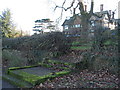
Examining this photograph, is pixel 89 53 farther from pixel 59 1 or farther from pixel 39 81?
pixel 59 1

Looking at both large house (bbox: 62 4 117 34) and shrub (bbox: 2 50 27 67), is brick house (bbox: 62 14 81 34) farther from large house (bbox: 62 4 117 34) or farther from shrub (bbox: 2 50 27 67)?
shrub (bbox: 2 50 27 67)

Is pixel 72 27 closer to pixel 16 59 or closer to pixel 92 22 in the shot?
pixel 92 22

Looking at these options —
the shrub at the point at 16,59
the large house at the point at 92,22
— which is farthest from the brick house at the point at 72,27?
the shrub at the point at 16,59

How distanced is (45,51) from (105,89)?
5268 millimetres

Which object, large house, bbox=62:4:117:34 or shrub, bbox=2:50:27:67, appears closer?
shrub, bbox=2:50:27:67

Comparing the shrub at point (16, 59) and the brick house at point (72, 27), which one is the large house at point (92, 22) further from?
the shrub at point (16, 59)

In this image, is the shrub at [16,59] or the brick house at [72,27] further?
the brick house at [72,27]

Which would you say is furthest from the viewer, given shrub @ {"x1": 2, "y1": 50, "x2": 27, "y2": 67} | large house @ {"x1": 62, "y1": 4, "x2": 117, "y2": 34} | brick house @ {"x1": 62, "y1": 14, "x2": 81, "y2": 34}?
brick house @ {"x1": 62, "y1": 14, "x2": 81, "y2": 34}

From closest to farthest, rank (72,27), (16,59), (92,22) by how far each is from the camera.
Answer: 1. (16,59)
2. (72,27)
3. (92,22)

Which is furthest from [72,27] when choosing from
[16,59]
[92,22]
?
[16,59]

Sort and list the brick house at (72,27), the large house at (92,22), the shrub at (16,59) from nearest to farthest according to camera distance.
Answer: the shrub at (16,59) → the large house at (92,22) → the brick house at (72,27)

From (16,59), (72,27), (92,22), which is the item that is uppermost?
(92,22)

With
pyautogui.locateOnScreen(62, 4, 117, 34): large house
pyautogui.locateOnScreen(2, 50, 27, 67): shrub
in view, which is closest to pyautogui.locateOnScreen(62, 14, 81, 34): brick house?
pyautogui.locateOnScreen(62, 4, 117, 34): large house

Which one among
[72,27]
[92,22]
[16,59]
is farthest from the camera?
[92,22]
